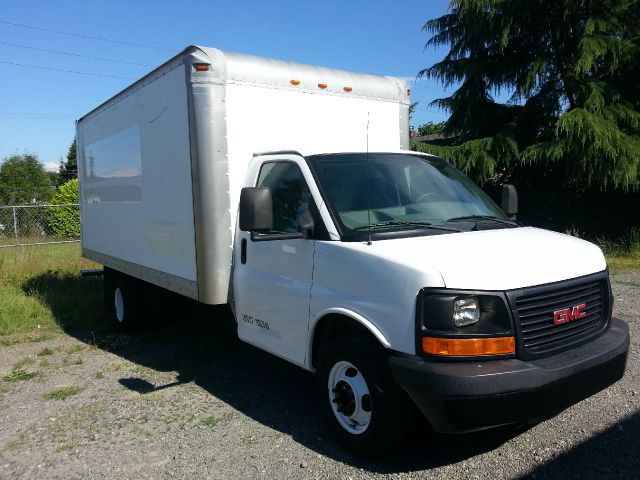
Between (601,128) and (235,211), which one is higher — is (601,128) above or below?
above

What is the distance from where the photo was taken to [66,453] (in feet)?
13.7

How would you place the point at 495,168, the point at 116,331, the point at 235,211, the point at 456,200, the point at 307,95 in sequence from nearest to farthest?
1. the point at 456,200
2. the point at 235,211
3. the point at 307,95
4. the point at 116,331
5. the point at 495,168

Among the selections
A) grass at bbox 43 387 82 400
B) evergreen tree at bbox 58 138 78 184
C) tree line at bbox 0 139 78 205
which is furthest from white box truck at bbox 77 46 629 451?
evergreen tree at bbox 58 138 78 184

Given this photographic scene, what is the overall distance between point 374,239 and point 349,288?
0.36 meters

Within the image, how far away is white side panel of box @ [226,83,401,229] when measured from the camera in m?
5.04

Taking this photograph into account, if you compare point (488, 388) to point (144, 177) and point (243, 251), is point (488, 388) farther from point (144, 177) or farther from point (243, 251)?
point (144, 177)

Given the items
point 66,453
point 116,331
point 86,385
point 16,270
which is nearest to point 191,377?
point 86,385

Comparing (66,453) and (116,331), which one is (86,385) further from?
(116,331)

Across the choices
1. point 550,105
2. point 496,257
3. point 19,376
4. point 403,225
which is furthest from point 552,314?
point 550,105

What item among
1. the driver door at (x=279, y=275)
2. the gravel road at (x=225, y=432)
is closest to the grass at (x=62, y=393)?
the gravel road at (x=225, y=432)

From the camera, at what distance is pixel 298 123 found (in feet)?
17.8

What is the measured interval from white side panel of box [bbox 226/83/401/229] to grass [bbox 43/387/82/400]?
7.60 feet

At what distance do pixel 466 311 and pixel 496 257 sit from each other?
42cm

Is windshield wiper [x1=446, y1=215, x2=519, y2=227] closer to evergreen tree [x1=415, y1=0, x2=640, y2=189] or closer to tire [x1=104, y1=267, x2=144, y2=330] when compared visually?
tire [x1=104, y1=267, x2=144, y2=330]
